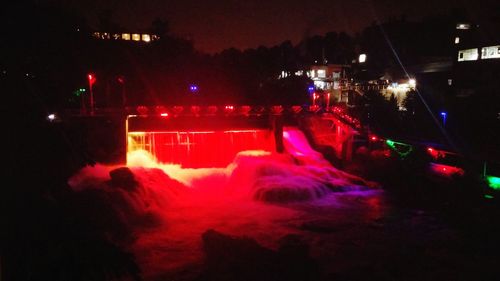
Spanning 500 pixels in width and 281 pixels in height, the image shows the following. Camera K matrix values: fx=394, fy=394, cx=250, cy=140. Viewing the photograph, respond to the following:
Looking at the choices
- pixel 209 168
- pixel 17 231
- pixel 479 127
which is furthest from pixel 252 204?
pixel 17 231

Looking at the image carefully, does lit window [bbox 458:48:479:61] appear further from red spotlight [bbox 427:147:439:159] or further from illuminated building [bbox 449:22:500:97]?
red spotlight [bbox 427:147:439:159]

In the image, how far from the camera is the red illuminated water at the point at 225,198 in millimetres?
13880

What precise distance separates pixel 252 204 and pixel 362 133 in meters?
10.1

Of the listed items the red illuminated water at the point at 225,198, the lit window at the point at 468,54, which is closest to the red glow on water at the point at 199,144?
the red illuminated water at the point at 225,198

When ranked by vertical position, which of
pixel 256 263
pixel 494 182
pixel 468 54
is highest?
pixel 468 54

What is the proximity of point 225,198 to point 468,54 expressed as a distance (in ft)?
77.9

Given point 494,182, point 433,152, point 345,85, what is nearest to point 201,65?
point 345,85

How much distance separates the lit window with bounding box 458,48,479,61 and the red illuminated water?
15.8m

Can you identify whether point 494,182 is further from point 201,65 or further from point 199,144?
point 201,65

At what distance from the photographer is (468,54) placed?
31.0 metres

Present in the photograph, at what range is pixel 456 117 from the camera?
25.0 meters

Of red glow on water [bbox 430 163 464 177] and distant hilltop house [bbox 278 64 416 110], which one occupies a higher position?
distant hilltop house [bbox 278 64 416 110]

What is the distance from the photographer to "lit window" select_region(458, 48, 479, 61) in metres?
30.4

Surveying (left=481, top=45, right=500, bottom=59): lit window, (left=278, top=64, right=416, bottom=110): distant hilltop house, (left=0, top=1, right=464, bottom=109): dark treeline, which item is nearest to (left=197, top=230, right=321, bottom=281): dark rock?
(left=0, top=1, right=464, bottom=109): dark treeline
